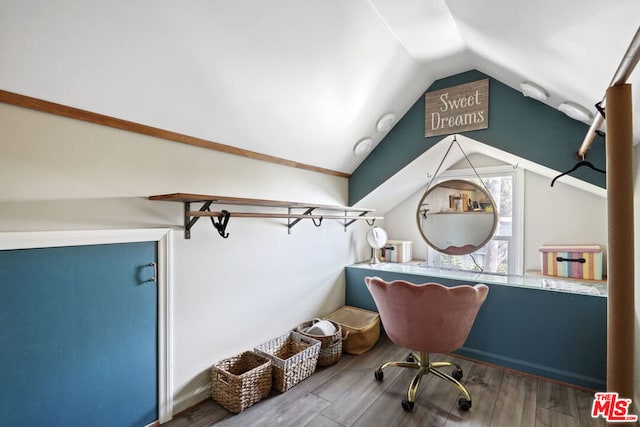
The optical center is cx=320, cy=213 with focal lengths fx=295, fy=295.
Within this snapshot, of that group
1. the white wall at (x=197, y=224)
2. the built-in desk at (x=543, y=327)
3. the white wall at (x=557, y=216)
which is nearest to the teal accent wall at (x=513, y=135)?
the white wall at (x=557, y=216)

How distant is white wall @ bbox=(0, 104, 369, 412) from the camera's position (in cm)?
130

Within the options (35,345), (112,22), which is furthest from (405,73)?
(35,345)

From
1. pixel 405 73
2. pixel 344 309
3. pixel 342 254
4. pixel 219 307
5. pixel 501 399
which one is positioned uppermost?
pixel 405 73

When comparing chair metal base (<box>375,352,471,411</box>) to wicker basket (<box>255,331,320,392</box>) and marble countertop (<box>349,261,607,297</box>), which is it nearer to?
wicker basket (<box>255,331,320,392</box>)

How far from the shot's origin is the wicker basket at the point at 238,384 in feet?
6.00

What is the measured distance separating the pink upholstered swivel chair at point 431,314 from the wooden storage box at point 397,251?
4.86 ft

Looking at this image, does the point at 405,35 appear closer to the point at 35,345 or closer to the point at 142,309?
the point at 142,309

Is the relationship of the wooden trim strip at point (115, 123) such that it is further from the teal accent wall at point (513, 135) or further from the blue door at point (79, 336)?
the teal accent wall at point (513, 135)

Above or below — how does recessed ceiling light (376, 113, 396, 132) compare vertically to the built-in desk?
above

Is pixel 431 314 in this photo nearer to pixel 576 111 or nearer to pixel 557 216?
pixel 576 111

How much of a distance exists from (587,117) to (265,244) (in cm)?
235

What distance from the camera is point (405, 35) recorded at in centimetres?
197

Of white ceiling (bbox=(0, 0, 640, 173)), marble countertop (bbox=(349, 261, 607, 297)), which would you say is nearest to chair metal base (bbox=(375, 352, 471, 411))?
marble countertop (bbox=(349, 261, 607, 297))

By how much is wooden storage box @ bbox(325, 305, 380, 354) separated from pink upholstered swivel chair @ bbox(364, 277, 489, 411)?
679 millimetres
